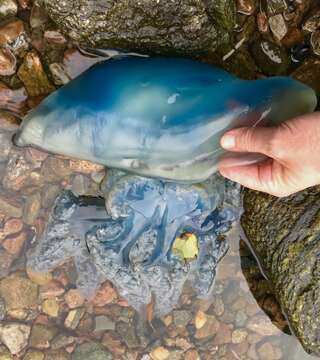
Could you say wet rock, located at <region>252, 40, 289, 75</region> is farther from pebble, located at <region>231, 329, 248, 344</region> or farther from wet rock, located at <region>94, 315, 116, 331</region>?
wet rock, located at <region>94, 315, 116, 331</region>

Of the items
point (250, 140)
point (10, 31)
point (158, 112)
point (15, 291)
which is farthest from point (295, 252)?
point (10, 31)

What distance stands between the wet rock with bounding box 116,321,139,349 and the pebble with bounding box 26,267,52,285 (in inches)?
17.1

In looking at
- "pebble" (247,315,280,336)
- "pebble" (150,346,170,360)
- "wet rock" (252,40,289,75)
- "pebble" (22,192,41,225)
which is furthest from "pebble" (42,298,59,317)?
"wet rock" (252,40,289,75)

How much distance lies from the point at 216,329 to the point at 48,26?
5.79 feet

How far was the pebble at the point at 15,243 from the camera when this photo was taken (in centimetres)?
289

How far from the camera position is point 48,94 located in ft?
8.84

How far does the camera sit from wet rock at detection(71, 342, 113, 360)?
2.96 m

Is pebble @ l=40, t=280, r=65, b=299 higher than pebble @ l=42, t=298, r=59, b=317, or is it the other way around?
pebble @ l=40, t=280, r=65, b=299

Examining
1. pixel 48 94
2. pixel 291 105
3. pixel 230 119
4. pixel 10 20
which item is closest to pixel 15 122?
pixel 48 94

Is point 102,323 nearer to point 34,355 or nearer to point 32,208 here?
point 34,355

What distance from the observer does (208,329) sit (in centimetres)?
310

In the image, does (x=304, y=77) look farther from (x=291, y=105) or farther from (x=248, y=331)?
(x=248, y=331)

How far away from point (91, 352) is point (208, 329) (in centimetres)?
63

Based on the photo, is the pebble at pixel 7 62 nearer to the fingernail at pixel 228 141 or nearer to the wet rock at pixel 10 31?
the wet rock at pixel 10 31
